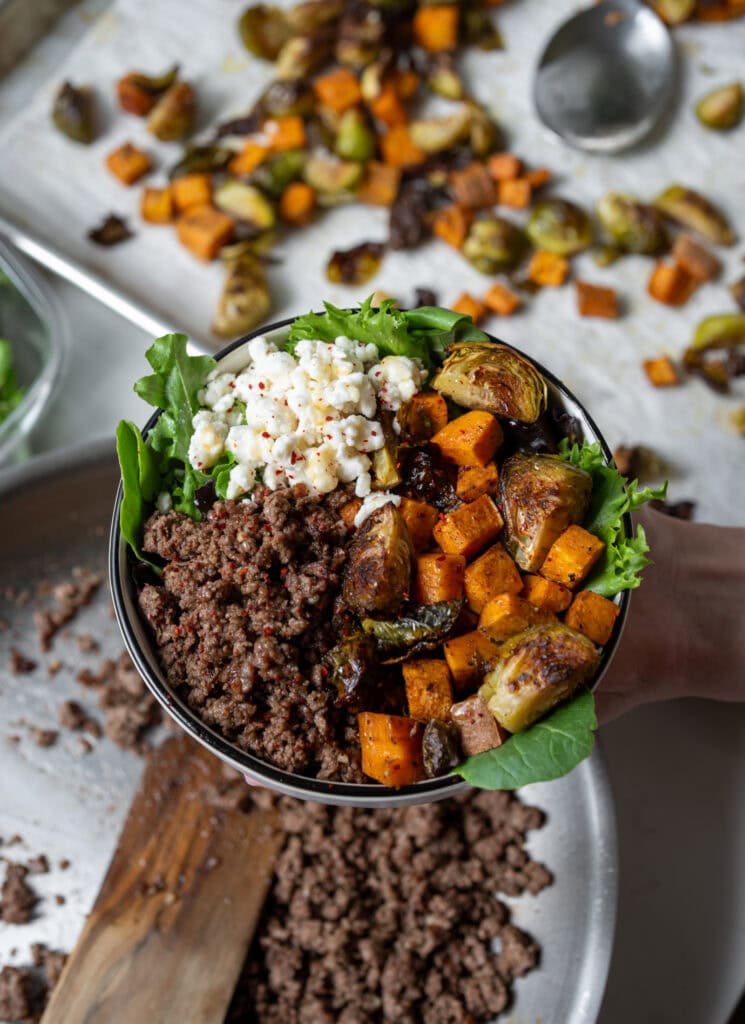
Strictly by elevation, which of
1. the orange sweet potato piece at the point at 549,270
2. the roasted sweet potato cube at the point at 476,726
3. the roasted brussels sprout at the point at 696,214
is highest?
the roasted sweet potato cube at the point at 476,726

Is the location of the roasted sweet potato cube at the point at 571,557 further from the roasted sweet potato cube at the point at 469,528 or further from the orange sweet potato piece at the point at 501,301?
the orange sweet potato piece at the point at 501,301

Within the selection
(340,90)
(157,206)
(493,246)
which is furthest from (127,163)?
(493,246)

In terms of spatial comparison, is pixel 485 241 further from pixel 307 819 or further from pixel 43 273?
pixel 307 819

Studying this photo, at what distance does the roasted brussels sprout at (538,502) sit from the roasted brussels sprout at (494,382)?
0.08 meters

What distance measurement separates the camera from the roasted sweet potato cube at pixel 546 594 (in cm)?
143

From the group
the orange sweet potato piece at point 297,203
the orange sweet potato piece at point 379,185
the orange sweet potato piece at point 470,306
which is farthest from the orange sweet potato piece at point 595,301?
the orange sweet potato piece at point 297,203

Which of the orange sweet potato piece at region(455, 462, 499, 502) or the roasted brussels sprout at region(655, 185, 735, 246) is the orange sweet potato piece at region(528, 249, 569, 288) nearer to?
the roasted brussels sprout at region(655, 185, 735, 246)

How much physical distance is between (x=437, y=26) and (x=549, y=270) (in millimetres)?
851

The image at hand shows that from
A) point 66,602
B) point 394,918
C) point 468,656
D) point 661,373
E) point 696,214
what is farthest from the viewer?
point 696,214

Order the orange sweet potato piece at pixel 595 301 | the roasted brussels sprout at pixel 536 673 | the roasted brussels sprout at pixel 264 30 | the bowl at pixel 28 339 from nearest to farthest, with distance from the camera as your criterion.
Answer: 1. the roasted brussels sprout at pixel 536 673
2. the bowl at pixel 28 339
3. the orange sweet potato piece at pixel 595 301
4. the roasted brussels sprout at pixel 264 30

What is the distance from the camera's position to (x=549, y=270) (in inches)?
109

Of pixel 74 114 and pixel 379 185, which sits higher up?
pixel 74 114

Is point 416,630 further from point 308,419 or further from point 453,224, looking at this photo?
point 453,224

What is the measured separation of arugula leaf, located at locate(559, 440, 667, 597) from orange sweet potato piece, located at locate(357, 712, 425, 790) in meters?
0.35
